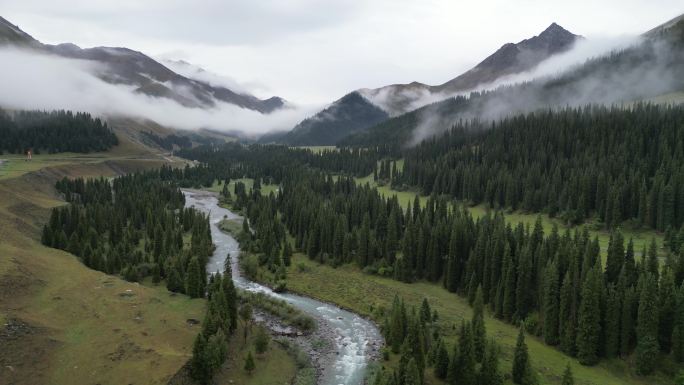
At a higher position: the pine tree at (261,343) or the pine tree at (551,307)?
the pine tree at (551,307)

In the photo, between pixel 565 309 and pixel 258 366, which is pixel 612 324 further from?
pixel 258 366

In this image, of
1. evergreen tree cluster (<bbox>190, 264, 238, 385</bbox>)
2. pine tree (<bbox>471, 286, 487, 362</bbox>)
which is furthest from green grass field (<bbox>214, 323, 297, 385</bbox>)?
pine tree (<bbox>471, 286, 487, 362</bbox>)

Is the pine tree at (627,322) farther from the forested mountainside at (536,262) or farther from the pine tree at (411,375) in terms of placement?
the pine tree at (411,375)

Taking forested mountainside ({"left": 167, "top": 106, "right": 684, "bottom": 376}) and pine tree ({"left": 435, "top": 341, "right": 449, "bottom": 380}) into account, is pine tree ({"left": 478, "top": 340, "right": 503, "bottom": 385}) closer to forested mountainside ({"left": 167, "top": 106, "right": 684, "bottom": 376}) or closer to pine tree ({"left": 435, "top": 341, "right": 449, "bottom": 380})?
forested mountainside ({"left": 167, "top": 106, "right": 684, "bottom": 376})

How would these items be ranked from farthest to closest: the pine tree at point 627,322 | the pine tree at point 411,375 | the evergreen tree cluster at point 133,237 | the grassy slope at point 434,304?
the evergreen tree cluster at point 133,237 → the pine tree at point 627,322 → the grassy slope at point 434,304 → the pine tree at point 411,375

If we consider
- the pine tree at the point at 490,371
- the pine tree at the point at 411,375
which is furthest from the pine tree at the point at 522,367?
the pine tree at the point at 411,375

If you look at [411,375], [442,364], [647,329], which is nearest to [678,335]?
[647,329]
